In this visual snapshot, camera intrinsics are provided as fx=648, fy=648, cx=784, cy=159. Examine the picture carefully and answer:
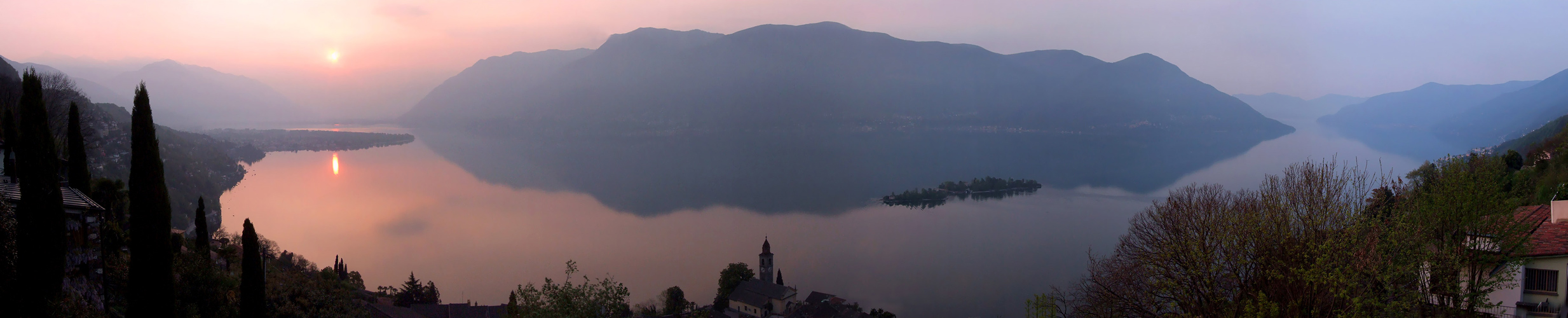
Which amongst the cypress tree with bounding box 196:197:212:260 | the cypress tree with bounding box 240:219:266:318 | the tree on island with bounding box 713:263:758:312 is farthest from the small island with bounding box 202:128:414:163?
the cypress tree with bounding box 240:219:266:318

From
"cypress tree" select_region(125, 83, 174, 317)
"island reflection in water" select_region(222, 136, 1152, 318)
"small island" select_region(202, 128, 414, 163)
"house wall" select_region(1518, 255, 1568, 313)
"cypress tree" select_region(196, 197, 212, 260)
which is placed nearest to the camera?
"house wall" select_region(1518, 255, 1568, 313)

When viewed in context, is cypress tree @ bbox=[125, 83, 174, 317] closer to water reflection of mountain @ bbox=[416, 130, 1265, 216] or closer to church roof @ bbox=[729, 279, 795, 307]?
church roof @ bbox=[729, 279, 795, 307]

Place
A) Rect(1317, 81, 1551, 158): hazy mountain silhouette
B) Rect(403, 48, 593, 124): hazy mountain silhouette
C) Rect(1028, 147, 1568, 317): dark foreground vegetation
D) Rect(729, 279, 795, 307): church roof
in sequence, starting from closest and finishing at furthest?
1. Rect(1028, 147, 1568, 317): dark foreground vegetation
2. Rect(729, 279, 795, 307): church roof
3. Rect(1317, 81, 1551, 158): hazy mountain silhouette
4. Rect(403, 48, 593, 124): hazy mountain silhouette

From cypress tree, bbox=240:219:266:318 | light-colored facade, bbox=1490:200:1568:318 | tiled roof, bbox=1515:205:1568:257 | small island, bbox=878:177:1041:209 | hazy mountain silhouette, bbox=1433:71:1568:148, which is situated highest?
hazy mountain silhouette, bbox=1433:71:1568:148

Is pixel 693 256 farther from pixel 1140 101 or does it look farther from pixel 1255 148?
pixel 1140 101

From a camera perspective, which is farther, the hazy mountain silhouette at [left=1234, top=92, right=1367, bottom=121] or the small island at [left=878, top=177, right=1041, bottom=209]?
the hazy mountain silhouette at [left=1234, top=92, right=1367, bottom=121]

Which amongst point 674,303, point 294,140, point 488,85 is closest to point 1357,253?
point 674,303

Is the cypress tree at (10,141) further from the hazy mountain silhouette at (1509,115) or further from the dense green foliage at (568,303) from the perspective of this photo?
the hazy mountain silhouette at (1509,115)
